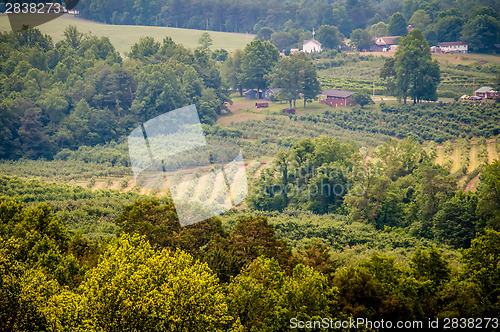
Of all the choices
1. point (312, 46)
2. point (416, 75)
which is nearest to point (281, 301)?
point (416, 75)

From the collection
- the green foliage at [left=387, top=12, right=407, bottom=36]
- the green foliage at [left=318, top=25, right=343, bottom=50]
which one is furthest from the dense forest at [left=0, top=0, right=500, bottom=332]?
the green foliage at [left=318, top=25, right=343, bottom=50]

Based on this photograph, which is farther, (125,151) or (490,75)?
(490,75)

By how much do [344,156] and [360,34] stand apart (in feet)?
186

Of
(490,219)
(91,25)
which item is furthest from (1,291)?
(91,25)

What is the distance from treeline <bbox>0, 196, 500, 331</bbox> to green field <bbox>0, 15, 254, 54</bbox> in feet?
244

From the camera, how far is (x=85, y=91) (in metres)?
60.1

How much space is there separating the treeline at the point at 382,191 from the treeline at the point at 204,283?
11.6 m

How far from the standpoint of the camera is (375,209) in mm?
33812

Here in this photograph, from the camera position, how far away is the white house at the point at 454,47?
277 ft

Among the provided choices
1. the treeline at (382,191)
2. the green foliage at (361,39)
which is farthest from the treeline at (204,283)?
the green foliage at (361,39)

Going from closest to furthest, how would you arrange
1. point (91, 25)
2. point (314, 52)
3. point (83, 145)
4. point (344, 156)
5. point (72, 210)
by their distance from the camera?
1. point (72, 210)
2. point (344, 156)
3. point (83, 145)
4. point (314, 52)
5. point (91, 25)

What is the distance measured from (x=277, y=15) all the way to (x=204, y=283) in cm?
10911

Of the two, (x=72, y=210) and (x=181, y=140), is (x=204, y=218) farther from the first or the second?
(x=181, y=140)

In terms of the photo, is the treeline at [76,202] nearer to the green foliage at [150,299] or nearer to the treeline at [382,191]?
the green foliage at [150,299]
